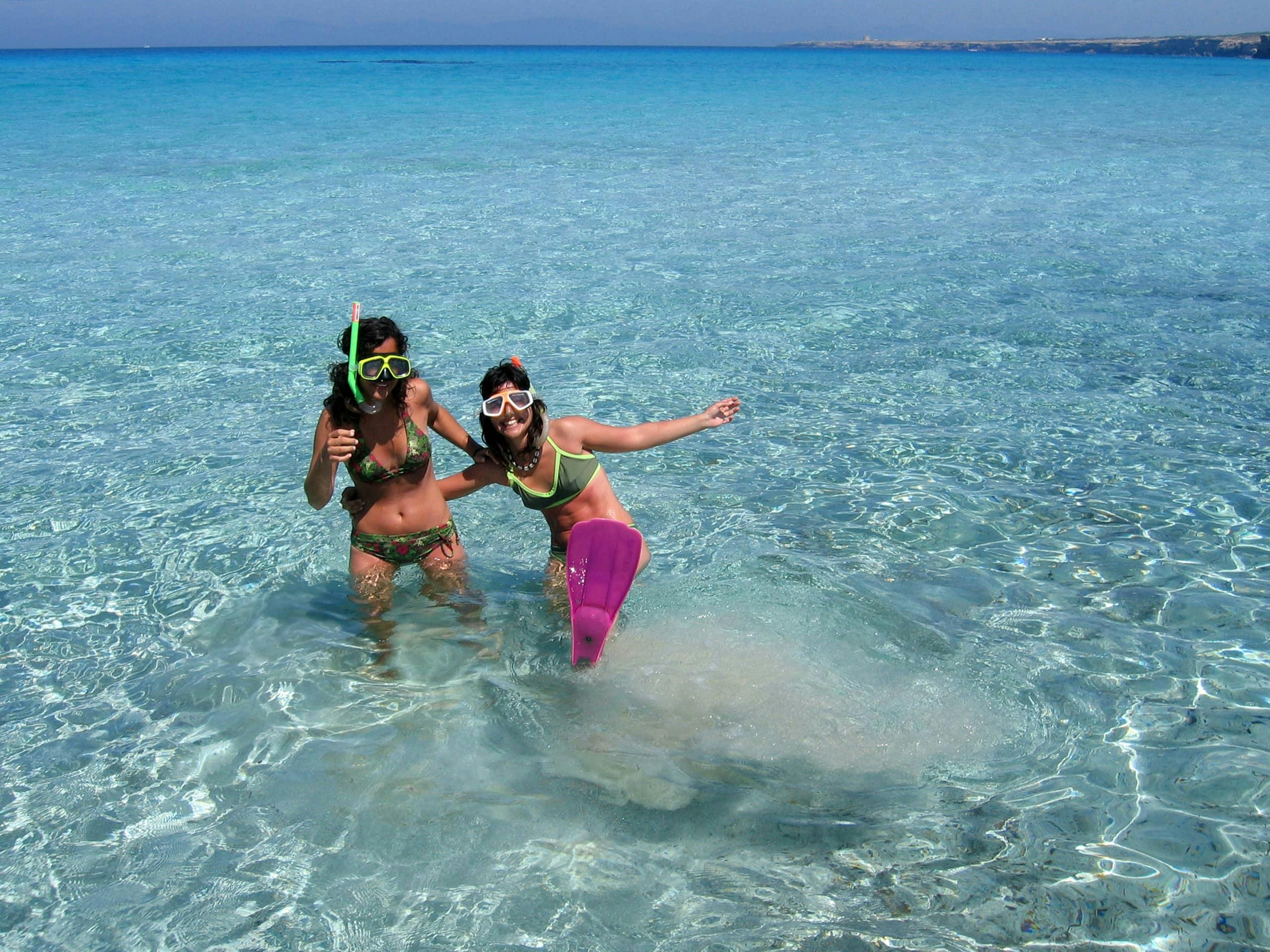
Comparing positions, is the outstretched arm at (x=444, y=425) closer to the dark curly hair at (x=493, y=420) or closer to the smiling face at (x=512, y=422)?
the dark curly hair at (x=493, y=420)

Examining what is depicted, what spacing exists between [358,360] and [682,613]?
2028mm

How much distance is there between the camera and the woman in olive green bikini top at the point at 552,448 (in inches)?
157

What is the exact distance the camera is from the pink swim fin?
4.24 metres

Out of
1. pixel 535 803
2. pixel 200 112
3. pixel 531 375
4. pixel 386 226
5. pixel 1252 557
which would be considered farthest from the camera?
pixel 200 112

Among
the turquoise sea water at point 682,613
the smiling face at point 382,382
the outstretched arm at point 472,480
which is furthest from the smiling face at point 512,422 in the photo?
the turquoise sea water at point 682,613

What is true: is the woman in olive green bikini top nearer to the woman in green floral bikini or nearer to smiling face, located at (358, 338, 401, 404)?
the woman in green floral bikini

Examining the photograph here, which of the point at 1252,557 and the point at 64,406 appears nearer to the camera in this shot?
the point at 1252,557

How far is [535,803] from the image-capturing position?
3.71 metres

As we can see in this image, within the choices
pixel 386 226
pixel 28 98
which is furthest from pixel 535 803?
pixel 28 98

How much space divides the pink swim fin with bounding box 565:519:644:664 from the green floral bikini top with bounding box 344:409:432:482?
76 centimetres

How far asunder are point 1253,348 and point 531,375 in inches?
249

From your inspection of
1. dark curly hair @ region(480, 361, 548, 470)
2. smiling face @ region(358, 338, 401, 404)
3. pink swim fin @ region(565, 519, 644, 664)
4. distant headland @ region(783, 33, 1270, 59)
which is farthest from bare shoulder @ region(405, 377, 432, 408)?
distant headland @ region(783, 33, 1270, 59)

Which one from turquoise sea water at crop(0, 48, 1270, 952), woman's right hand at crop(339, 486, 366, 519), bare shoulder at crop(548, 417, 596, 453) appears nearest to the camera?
turquoise sea water at crop(0, 48, 1270, 952)

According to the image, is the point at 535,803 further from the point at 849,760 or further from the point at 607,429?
the point at 607,429
